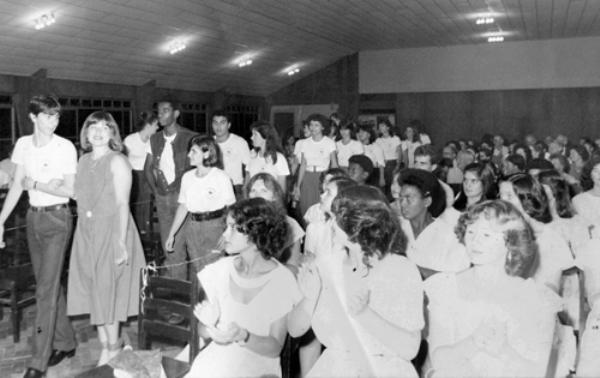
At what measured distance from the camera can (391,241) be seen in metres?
2.40

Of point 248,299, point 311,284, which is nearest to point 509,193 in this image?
point 311,284

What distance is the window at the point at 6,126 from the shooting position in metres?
9.92

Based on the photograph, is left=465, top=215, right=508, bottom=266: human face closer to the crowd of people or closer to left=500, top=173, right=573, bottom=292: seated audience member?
the crowd of people

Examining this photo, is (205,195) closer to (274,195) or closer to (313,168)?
(274,195)

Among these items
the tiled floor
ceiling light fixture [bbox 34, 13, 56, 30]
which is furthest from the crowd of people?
ceiling light fixture [bbox 34, 13, 56, 30]

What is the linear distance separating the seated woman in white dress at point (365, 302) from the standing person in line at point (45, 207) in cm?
205

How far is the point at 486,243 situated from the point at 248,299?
0.94m

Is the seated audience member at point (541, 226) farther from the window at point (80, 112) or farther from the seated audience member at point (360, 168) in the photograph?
the window at point (80, 112)

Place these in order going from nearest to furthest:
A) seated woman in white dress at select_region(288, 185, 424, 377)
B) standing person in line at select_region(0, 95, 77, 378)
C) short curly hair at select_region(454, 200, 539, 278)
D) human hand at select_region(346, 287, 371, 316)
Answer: human hand at select_region(346, 287, 371, 316)
seated woman in white dress at select_region(288, 185, 424, 377)
short curly hair at select_region(454, 200, 539, 278)
standing person in line at select_region(0, 95, 77, 378)

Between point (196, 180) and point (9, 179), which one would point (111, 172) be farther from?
point (9, 179)

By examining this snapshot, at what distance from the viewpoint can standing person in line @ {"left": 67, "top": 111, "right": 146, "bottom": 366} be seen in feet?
12.4

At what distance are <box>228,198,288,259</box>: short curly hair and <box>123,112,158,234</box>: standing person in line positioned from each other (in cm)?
450

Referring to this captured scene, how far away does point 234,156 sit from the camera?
20.7 feet

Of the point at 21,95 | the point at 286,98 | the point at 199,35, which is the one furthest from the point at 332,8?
the point at 286,98
